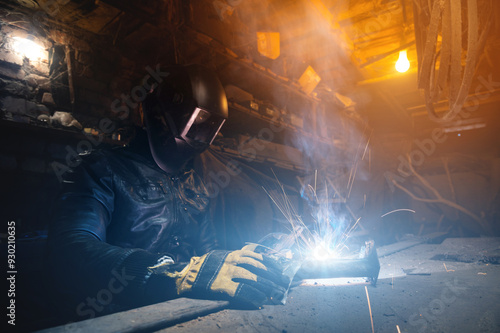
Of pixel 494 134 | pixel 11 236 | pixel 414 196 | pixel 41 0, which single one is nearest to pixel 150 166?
pixel 11 236

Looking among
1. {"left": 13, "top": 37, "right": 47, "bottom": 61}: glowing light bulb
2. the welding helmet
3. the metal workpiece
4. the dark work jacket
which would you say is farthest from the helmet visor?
{"left": 13, "top": 37, "right": 47, "bottom": 61}: glowing light bulb

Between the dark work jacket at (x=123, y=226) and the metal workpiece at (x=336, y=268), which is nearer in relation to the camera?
the dark work jacket at (x=123, y=226)

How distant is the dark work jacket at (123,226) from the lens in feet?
3.80

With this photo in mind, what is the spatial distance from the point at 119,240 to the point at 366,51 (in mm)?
4242

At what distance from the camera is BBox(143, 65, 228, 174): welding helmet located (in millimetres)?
2068

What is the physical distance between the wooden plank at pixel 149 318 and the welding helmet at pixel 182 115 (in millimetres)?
1239

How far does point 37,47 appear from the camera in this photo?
251 cm

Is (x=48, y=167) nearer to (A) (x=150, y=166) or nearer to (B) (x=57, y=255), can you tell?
(A) (x=150, y=166)

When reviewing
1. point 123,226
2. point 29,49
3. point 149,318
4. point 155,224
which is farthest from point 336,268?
point 29,49

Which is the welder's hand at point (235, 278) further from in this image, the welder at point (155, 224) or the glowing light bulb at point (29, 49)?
the glowing light bulb at point (29, 49)

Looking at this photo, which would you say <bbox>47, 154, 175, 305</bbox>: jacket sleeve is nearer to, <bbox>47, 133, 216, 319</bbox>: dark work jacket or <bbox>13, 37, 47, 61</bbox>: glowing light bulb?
<bbox>47, 133, 216, 319</bbox>: dark work jacket

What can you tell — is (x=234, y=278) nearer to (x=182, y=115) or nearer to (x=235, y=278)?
(x=235, y=278)

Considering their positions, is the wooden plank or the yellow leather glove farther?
the yellow leather glove

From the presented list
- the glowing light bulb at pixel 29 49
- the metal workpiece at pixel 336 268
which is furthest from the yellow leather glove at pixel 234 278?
the glowing light bulb at pixel 29 49
